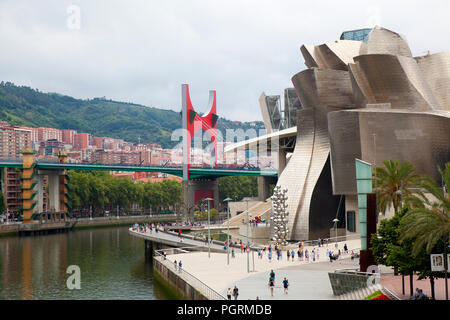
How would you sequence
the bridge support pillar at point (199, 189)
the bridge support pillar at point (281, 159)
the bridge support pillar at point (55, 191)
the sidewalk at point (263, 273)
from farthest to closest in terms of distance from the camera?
1. the bridge support pillar at point (199, 189)
2. the bridge support pillar at point (55, 191)
3. the bridge support pillar at point (281, 159)
4. the sidewalk at point (263, 273)

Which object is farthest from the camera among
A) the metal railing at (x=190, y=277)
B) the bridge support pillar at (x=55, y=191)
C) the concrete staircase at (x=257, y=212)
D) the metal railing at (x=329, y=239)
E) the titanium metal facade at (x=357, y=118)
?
the bridge support pillar at (x=55, y=191)

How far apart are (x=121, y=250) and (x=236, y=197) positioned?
64.3 m

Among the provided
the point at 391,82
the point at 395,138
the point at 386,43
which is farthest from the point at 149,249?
the point at 386,43

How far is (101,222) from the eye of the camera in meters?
95.4

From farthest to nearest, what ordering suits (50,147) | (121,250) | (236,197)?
(50,147), (236,197), (121,250)

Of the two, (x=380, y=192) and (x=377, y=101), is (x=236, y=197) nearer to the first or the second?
(x=377, y=101)

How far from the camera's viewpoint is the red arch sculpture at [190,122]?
8925 cm

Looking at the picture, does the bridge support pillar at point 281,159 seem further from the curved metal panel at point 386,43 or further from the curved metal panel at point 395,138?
the curved metal panel at point 395,138

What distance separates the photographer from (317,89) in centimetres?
4931

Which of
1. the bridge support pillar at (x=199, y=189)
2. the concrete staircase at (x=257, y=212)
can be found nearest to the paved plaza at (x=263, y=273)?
the concrete staircase at (x=257, y=212)

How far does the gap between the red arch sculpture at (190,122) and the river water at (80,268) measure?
21.3m

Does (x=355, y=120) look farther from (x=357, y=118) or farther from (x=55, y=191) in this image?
(x=55, y=191)

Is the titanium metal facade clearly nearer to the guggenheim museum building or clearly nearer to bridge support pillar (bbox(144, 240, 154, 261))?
the guggenheim museum building

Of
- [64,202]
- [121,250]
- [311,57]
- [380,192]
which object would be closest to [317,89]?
[311,57]
